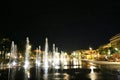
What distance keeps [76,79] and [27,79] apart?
4186 mm

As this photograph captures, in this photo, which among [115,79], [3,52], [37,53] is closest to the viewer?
[115,79]

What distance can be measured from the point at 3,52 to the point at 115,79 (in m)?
74.9

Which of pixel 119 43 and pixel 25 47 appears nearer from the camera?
pixel 25 47

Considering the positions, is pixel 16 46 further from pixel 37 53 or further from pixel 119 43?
pixel 37 53

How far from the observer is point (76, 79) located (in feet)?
78.2

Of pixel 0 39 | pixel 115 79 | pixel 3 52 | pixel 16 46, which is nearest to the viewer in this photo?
pixel 115 79

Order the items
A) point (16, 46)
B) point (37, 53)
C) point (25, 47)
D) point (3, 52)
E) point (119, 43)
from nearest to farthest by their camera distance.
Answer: point (3, 52) → point (16, 46) → point (25, 47) → point (119, 43) → point (37, 53)

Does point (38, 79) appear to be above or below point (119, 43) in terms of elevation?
below

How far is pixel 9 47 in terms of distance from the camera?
98.7 metres

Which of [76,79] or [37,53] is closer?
[76,79]

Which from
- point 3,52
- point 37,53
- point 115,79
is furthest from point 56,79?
point 37,53

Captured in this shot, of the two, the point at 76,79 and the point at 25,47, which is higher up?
the point at 25,47

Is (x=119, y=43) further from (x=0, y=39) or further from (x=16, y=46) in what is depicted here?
(x=0, y=39)

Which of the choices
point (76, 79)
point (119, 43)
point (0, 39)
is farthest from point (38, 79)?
point (119, 43)
